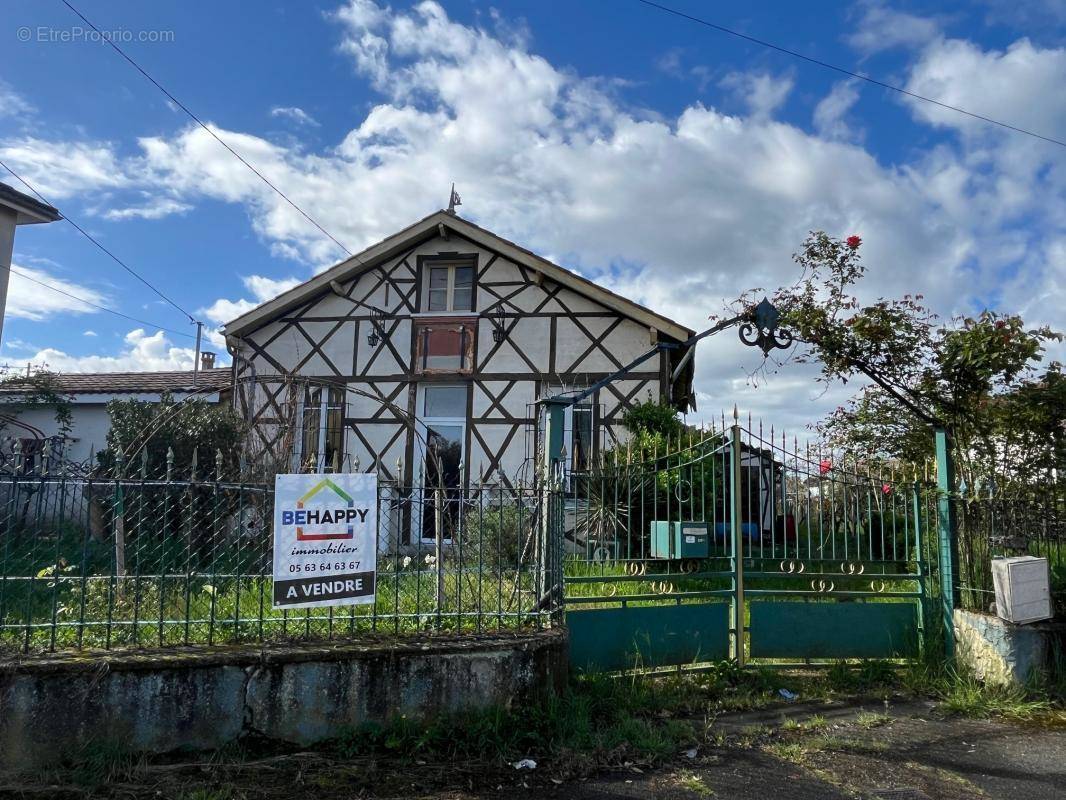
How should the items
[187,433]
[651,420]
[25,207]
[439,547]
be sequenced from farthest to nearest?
1. [25,207]
2. [651,420]
3. [187,433]
4. [439,547]

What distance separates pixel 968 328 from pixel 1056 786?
4497mm

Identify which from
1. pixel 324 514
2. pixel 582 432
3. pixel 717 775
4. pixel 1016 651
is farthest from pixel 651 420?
pixel 717 775

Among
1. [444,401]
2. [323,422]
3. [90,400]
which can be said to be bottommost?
[323,422]

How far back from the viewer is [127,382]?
56.1 ft

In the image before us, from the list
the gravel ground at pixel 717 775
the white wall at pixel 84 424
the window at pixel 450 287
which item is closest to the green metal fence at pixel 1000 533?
the gravel ground at pixel 717 775

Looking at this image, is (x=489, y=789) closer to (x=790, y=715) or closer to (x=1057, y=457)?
(x=790, y=715)

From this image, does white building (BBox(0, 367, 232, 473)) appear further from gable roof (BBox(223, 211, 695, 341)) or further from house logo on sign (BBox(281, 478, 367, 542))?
house logo on sign (BBox(281, 478, 367, 542))

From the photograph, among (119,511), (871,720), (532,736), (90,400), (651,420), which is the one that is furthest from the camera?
(90,400)

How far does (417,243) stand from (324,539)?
9.72 meters

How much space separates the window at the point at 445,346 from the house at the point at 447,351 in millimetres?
20

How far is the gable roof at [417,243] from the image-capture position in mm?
12719

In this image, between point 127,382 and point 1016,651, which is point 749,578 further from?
point 127,382

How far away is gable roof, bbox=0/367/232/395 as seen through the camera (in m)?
14.8

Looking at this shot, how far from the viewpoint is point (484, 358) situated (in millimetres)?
13383
